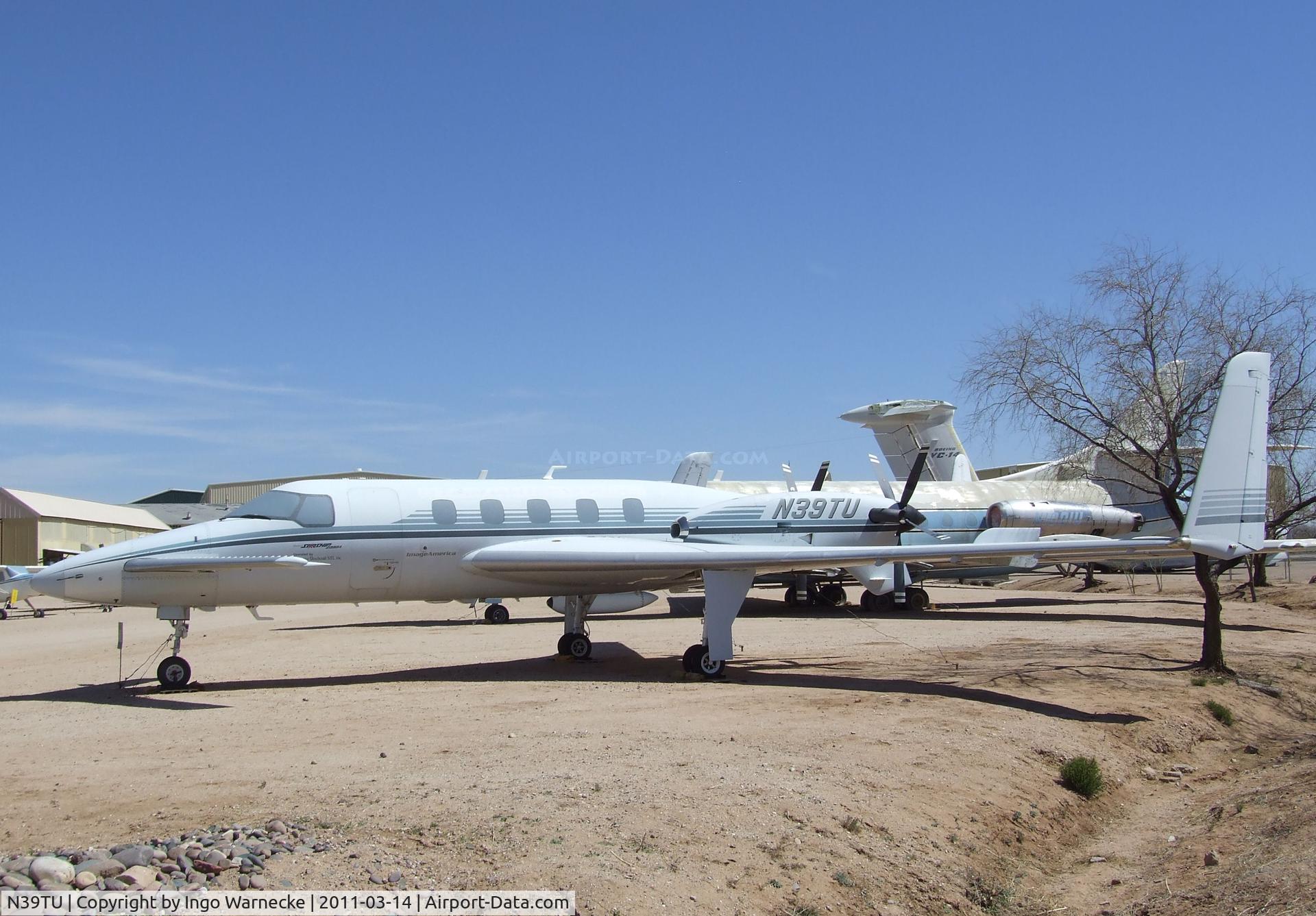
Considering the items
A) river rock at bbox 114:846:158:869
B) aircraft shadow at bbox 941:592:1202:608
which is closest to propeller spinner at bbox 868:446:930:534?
river rock at bbox 114:846:158:869

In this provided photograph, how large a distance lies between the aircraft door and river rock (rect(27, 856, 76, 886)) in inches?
365

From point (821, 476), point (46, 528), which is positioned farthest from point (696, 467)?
point (46, 528)

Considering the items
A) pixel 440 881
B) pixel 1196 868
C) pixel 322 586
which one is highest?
pixel 322 586

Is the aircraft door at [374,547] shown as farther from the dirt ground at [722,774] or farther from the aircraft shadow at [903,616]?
the aircraft shadow at [903,616]

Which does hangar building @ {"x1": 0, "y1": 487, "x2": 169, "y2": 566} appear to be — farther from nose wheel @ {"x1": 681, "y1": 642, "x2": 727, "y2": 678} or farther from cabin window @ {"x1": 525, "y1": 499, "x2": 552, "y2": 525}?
nose wheel @ {"x1": 681, "y1": 642, "x2": 727, "y2": 678}

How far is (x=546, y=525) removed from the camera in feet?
53.0

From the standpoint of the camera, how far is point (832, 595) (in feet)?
109

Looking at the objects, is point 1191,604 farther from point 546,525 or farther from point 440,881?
point 440,881

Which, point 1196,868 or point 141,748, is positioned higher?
point 141,748

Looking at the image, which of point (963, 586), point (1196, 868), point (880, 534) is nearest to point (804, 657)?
point (880, 534)

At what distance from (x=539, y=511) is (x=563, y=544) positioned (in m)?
0.93

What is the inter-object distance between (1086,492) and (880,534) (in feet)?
61.7

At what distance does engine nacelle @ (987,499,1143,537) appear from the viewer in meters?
27.9

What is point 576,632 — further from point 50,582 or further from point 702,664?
point 50,582
